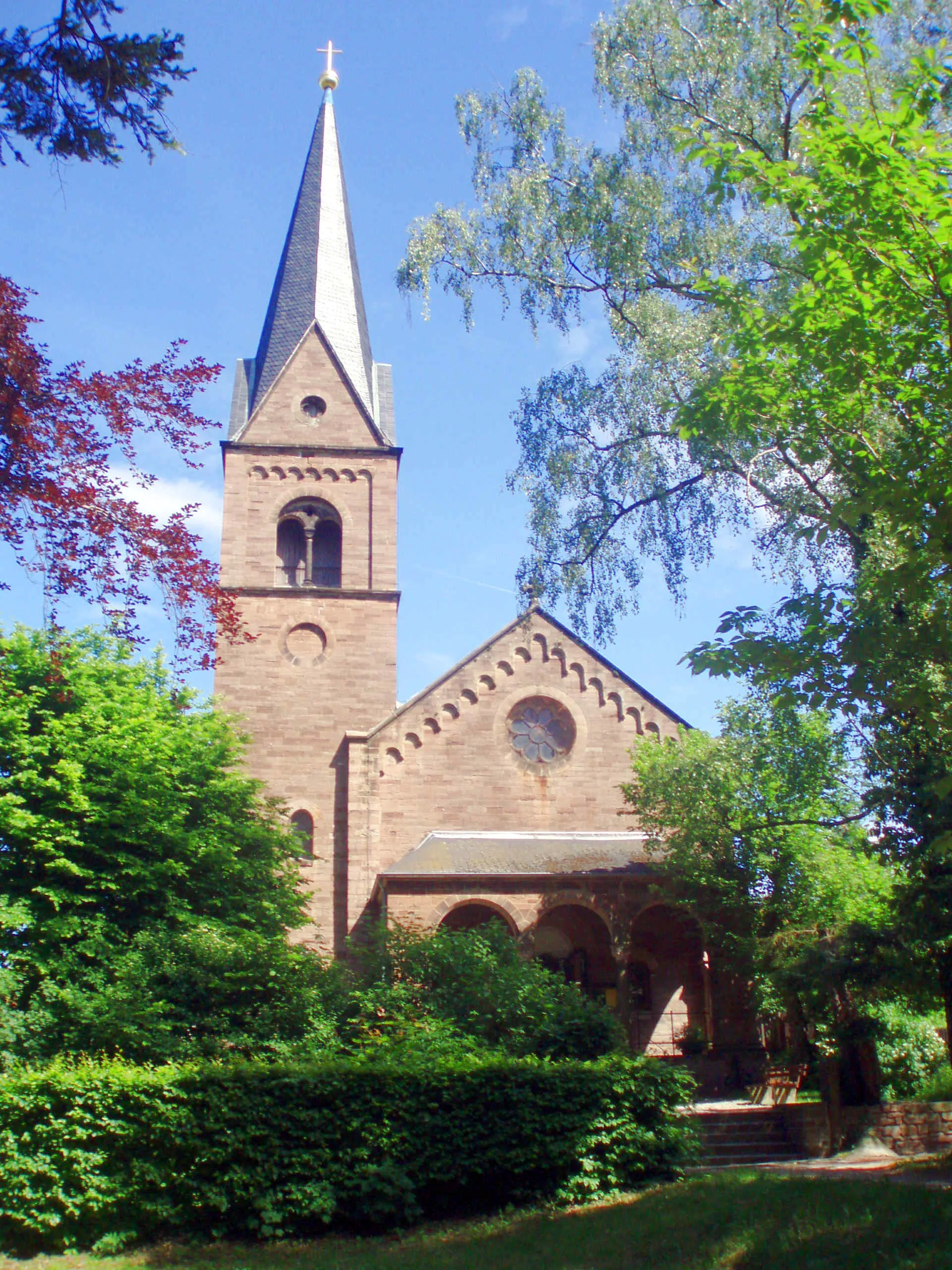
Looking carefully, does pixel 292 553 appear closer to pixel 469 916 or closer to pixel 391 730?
pixel 391 730

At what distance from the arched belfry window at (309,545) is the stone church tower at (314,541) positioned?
4cm

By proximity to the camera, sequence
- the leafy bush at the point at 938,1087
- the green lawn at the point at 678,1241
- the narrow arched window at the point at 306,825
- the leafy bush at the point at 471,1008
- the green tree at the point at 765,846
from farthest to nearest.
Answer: the narrow arched window at the point at 306,825 < the green tree at the point at 765,846 < the leafy bush at the point at 938,1087 < the leafy bush at the point at 471,1008 < the green lawn at the point at 678,1241

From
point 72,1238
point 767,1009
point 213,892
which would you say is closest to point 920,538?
point 72,1238

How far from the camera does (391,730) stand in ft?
92.1

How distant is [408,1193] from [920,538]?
8874 mm

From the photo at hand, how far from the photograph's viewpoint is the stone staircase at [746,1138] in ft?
56.1

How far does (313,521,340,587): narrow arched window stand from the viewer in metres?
32.3

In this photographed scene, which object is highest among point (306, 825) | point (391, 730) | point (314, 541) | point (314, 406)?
point (314, 406)

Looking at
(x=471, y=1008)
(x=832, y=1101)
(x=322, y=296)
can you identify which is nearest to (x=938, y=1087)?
(x=832, y=1101)

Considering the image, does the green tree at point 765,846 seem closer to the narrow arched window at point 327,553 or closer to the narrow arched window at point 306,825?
the narrow arched window at point 306,825

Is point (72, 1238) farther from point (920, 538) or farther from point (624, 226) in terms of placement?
point (624, 226)

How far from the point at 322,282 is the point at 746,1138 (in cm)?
2785

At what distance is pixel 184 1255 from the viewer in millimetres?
11789

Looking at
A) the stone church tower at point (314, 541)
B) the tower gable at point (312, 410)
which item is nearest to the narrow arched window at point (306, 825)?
the stone church tower at point (314, 541)
